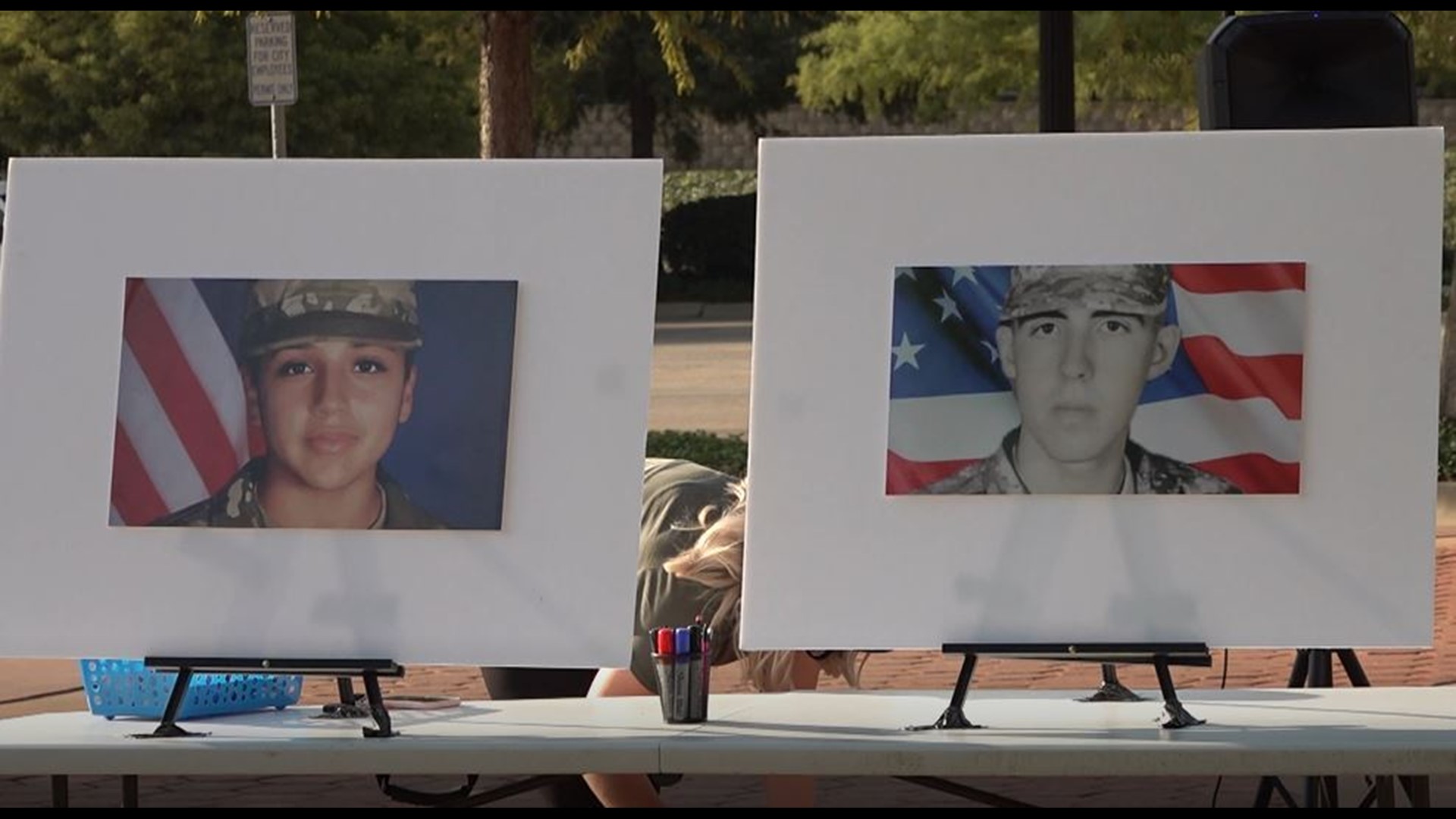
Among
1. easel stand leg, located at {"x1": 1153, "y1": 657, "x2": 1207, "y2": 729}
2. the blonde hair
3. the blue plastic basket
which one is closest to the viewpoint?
easel stand leg, located at {"x1": 1153, "y1": 657, "x2": 1207, "y2": 729}

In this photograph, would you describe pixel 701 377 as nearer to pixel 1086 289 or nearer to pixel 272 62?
pixel 272 62

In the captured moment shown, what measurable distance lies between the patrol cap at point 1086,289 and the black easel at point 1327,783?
2.31ft

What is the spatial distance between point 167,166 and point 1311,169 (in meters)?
2.01

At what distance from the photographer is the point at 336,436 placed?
174 inches

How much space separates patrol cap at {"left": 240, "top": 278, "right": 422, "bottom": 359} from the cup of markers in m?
0.70

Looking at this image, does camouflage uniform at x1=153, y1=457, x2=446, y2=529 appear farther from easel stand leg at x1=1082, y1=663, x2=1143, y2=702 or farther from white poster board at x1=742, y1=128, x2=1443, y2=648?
easel stand leg at x1=1082, y1=663, x2=1143, y2=702

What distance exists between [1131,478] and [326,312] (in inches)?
56.6

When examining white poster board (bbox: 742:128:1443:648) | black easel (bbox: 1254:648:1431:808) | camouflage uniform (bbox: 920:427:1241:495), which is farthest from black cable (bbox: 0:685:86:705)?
camouflage uniform (bbox: 920:427:1241:495)

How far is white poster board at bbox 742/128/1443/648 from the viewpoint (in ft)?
14.2

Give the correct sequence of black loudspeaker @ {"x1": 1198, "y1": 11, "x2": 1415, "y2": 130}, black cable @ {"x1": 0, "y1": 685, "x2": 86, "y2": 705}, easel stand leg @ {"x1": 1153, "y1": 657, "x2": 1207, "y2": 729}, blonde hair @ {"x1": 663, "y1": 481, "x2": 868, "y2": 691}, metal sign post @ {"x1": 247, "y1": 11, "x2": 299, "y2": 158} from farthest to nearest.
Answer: metal sign post @ {"x1": 247, "y1": 11, "x2": 299, "y2": 158} → black cable @ {"x1": 0, "y1": 685, "x2": 86, "y2": 705} → black loudspeaker @ {"x1": 1198, "y1": 11, "x2": 1415, "y2": 130} → blonde hair @ {"x1": 663, "y1": 481, "x2": 868, "y2": 691} → easel stand leg @ {"x1": 1153, "y1": 657, "x2": 1207, "y2": 729}

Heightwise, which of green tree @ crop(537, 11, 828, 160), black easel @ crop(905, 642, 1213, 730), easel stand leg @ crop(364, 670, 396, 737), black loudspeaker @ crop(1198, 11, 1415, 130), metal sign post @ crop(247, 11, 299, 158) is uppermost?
green tree @ crop(537, 11, 828, 160)

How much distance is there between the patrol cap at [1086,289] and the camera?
4363 mm
